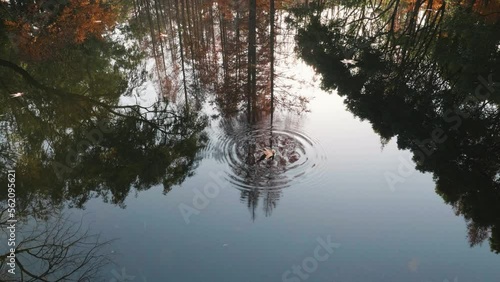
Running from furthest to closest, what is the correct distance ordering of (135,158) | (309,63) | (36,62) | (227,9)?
1. (227,9)
2. (36,62)
3. (309,63)
4. (135,158)

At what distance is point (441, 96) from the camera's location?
1012 centimetres

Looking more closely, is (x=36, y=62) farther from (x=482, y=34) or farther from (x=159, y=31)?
(x=482, y=34)

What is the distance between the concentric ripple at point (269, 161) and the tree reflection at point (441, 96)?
2.38 metres

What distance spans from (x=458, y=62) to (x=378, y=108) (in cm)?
252

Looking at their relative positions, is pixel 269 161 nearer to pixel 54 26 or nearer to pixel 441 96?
pixel 441 96

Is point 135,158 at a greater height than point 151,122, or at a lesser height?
lesser

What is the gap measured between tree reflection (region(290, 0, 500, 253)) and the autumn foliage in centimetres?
1098

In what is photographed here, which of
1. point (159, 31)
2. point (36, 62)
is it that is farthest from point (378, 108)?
point (159, 31)

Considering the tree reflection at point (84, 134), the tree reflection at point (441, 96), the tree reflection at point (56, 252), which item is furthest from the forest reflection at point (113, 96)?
the tree reflection at point (441, 96)

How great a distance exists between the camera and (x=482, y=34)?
8953 millimetres

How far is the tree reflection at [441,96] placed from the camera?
7480mm

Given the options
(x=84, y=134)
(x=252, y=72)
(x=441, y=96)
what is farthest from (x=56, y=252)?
(x=441, y=96)

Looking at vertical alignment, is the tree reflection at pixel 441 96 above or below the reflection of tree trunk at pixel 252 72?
below

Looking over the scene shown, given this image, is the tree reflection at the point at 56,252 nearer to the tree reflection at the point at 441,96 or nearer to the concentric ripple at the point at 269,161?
the concentric ripple at the point at 269,161
